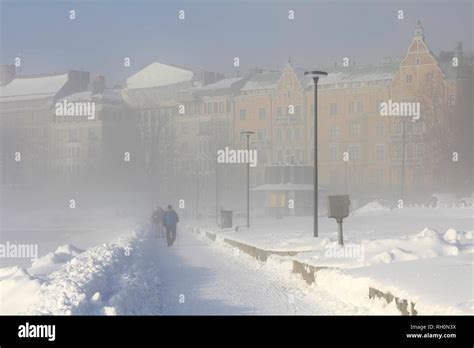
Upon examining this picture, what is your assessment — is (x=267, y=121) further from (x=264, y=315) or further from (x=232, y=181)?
(x=264, y=315)

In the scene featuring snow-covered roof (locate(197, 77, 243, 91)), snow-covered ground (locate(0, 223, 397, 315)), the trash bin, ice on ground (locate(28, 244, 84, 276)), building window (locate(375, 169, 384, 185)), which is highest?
snow-covered roof (locate(197, 77, 243, 91))

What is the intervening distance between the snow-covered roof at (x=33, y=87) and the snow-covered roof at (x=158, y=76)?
31.8 feet

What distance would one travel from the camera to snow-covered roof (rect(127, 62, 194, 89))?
88312mm

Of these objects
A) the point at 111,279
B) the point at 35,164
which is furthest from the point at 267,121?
the point at 111,279

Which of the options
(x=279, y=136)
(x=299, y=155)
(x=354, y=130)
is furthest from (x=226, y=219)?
(x=279, y=136)

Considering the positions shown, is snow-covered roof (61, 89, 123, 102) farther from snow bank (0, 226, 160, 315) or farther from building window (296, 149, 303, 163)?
snow bank (0, 226, 160, 315)

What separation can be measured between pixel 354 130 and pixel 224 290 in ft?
196

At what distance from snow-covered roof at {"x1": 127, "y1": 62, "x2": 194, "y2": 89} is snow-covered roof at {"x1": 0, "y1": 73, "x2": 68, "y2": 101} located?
970 centimetres

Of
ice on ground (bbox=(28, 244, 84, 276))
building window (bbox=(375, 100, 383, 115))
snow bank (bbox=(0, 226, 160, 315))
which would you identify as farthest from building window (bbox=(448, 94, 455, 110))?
snow bank (bbox=(0, 226, 160, 315))

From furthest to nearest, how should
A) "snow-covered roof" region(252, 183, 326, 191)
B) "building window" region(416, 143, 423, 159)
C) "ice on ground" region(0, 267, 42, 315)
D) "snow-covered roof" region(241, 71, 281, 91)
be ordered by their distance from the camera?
"snow-covered roof" region(241, 71, 281, 91) < "building window" region(416, 143, 423, 159) < "snow-covered roof" region(252, 183, 326, 191) < "ice on ground" region(0, 267, 42, 315)

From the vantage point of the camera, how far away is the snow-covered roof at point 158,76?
88.3 meters

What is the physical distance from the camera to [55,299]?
32.8ft

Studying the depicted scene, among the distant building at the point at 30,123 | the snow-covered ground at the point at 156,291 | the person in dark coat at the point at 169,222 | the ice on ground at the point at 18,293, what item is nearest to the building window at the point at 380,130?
the distant building at the point at 30,123
